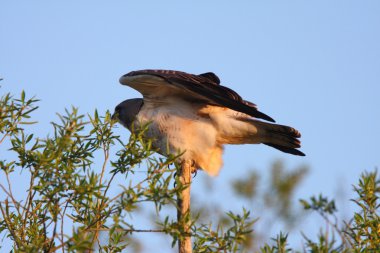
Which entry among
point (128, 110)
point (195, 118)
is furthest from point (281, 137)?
point (128, 110)

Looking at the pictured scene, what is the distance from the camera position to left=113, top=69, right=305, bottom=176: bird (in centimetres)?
669

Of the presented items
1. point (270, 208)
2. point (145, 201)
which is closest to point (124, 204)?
point (145, 201)

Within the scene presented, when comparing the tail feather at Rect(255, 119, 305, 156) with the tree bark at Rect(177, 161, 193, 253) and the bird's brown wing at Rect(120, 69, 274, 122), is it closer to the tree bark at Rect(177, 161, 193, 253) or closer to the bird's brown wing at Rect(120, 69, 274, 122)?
the bird's brown wing at Rect(120, 69, 274, 122)

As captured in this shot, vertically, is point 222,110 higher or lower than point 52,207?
higher

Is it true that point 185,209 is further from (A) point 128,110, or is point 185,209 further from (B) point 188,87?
(A) point 128,110

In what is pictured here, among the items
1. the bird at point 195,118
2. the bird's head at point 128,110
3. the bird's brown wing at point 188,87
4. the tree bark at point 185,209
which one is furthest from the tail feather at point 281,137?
the bird's head at point 128,110

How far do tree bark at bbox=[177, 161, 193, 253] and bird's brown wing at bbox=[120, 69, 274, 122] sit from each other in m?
0.72

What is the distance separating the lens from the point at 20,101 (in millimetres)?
4977

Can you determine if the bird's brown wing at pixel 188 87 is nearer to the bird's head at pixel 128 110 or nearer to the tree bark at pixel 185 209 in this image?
the bird's head at pixel 128 110

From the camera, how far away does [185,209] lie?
571 centimetres

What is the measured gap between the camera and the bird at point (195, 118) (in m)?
6.69

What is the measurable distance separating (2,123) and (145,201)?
54.4 inches

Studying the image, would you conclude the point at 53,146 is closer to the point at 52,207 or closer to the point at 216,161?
the point at 52,207

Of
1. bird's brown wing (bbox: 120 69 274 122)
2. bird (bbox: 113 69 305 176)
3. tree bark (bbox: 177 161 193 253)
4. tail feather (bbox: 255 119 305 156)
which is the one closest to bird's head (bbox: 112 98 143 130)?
bird (bbox: 113 69 305 176)
